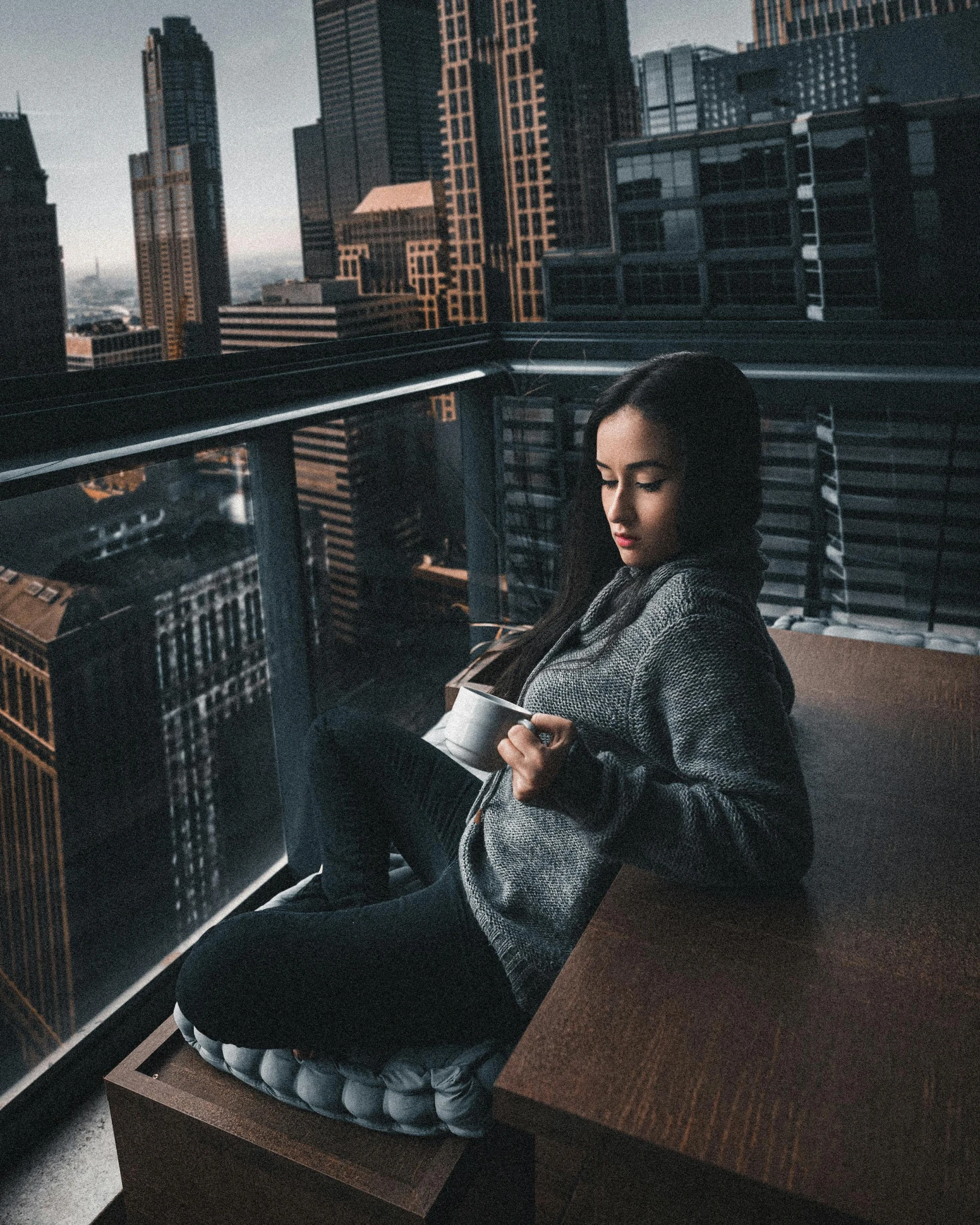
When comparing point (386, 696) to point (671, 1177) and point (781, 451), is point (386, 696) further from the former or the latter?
point (671, 1177)

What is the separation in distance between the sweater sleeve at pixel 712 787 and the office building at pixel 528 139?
2424 millimetres

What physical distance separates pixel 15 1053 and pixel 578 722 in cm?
137

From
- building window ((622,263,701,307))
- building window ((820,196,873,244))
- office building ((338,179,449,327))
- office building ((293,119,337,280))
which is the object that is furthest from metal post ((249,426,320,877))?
building window ((820,196,873,244))

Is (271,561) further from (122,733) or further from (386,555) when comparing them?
(386,555)

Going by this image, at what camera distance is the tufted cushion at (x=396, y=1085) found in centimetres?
114

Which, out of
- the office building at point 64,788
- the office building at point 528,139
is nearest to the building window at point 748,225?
the office building at point 528,139

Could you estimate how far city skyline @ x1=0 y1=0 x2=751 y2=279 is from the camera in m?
1.74

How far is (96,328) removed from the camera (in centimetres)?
185

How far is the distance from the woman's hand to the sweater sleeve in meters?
0.01

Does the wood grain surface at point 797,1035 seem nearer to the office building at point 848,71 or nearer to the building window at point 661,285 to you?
the building window at point 661,285

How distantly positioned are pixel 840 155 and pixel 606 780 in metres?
2.77

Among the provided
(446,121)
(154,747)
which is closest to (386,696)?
(154,747)

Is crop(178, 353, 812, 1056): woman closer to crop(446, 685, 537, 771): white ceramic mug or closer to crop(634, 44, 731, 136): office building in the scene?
crop(446, 685, 537, 771): white ceramic mug

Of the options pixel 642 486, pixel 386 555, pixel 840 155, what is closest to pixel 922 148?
pixel 840 155
